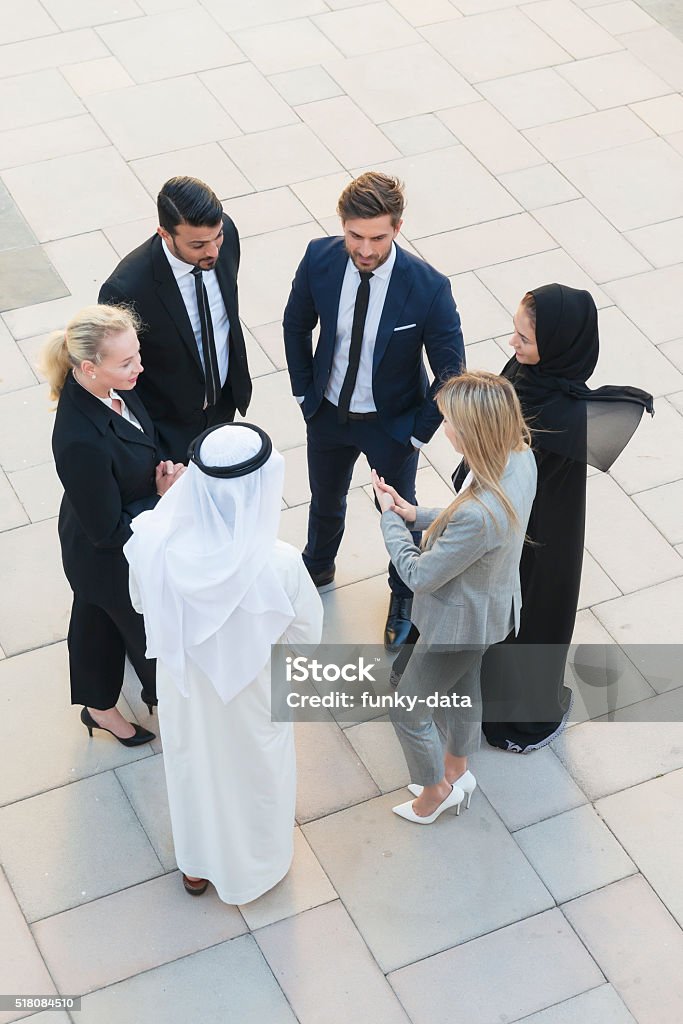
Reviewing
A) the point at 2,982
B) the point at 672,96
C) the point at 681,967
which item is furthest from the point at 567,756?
the point at 672,96

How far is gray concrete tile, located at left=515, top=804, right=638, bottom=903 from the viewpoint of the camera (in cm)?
439

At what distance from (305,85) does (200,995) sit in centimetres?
604

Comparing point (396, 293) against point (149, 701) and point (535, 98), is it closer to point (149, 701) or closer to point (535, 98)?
point (149, 701)

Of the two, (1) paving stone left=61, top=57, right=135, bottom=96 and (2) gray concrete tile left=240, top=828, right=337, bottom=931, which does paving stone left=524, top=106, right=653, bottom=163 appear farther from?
(2) gray concrete tile left=240, top=828, right=337, bottom=931

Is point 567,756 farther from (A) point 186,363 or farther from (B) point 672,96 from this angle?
(B) point 672,96

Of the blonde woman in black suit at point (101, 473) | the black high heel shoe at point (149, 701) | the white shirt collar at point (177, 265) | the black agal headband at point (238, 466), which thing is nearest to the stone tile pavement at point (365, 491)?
the black high heel shoe at point (149, 701)

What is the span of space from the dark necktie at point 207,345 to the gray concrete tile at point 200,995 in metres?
2.14

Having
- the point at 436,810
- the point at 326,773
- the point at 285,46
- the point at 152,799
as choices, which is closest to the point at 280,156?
the point at 285,46

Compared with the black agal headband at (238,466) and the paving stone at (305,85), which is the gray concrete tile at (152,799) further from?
the paving stone at (305,85)

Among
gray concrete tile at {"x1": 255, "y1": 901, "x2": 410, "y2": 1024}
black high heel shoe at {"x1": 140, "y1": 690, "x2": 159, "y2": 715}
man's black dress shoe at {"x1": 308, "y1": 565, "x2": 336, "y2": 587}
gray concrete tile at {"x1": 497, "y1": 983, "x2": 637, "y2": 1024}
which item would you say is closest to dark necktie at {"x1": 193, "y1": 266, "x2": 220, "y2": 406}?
man's black dress shoe at {"x1": 308, "y1": 565, "x2": 336, "y2": 587}

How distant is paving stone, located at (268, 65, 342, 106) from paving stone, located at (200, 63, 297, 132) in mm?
64

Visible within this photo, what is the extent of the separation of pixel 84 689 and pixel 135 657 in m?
0.24

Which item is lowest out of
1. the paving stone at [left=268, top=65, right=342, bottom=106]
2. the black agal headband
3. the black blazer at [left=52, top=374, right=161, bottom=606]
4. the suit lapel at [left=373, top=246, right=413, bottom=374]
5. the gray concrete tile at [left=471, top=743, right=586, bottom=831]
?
the gray concrete tile at [left=471, top=743, right=586, bottom=831]

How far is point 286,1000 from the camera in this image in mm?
4047
